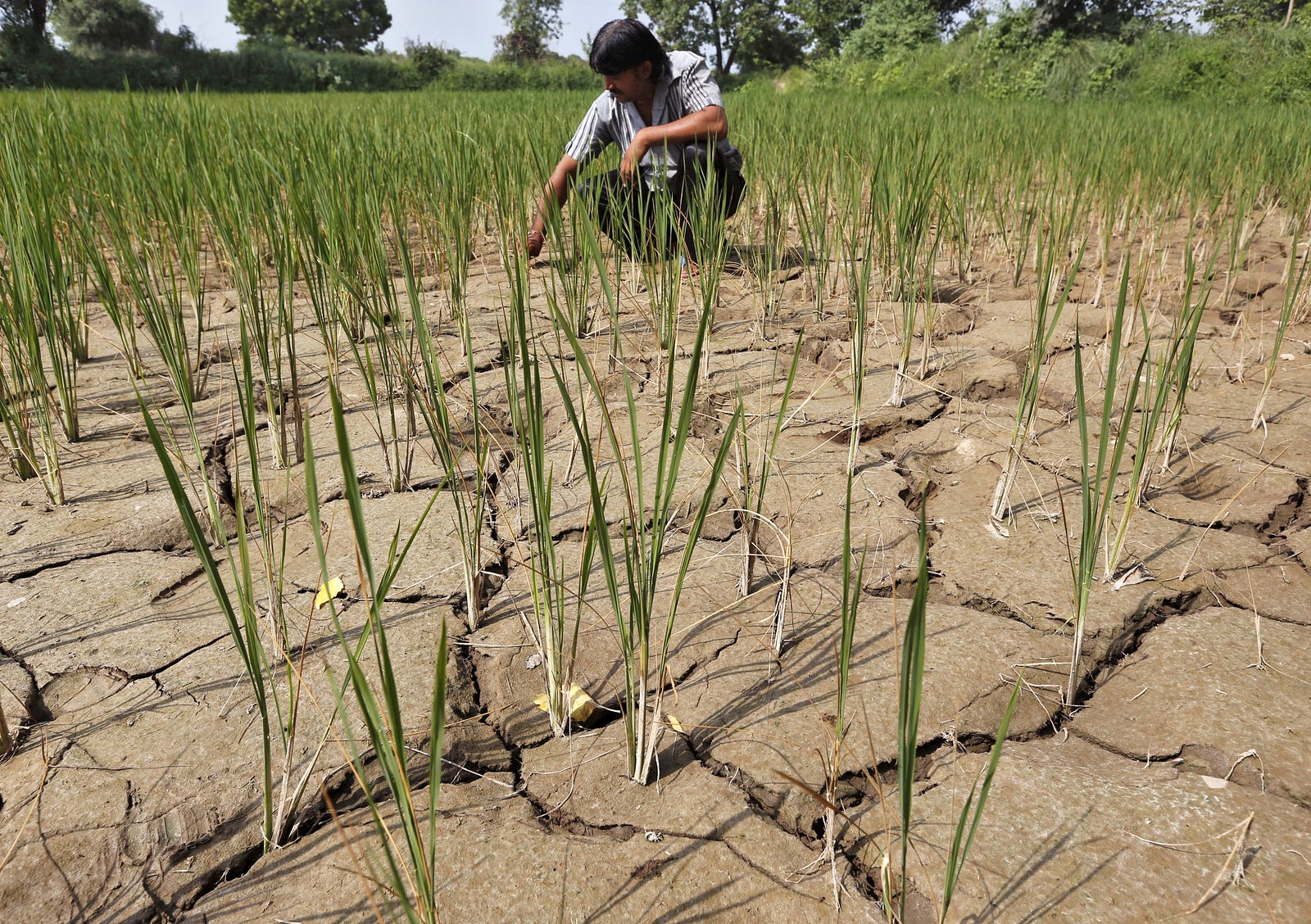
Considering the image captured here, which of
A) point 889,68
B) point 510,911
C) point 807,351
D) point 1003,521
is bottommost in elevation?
point 510,911

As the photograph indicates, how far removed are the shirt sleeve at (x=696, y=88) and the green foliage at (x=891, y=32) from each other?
16795mm

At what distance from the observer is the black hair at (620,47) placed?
2699mm

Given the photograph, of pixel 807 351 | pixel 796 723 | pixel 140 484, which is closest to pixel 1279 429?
pixel 807 351

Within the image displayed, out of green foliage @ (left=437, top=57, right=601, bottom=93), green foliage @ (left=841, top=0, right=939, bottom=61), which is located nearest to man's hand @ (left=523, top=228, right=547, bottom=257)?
green foliage @ (left=841, top=0, right=939, bottom=61)

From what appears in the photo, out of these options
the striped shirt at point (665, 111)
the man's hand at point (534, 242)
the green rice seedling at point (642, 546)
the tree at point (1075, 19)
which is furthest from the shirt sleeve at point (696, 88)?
the tree at point (1075, 19)

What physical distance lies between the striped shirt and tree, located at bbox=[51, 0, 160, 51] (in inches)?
1435

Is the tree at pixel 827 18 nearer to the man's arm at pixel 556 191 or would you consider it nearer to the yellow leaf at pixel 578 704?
the man's arm at pixel 556 191

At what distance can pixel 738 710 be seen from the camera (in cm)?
103

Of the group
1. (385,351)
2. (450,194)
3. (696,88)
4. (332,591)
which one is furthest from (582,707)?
(696,88)

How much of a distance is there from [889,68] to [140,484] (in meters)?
16.5

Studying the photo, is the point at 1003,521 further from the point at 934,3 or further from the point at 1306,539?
the point at 934,3

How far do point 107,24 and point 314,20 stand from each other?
10.9m

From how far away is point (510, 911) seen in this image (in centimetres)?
78

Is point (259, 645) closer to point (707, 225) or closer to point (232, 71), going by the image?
point (707, 225)
